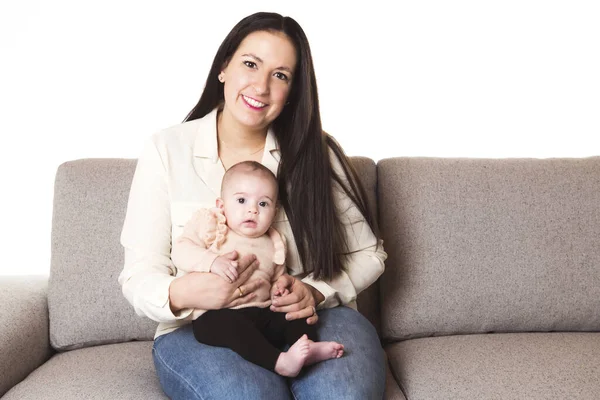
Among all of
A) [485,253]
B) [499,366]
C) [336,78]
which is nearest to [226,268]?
[499,366]

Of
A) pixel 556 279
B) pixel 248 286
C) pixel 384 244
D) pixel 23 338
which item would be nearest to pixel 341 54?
pixel 384 244

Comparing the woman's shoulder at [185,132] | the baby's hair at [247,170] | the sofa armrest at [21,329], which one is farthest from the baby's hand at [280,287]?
the sofa armrest at [21,329]

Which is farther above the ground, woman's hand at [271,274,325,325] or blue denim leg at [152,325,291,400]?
woman's hand at [271,274,325,325]

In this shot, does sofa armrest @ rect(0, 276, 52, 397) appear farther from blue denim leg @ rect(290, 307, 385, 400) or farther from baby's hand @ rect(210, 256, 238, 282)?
blue denim leg @ rect(290, 307, 385, 400)

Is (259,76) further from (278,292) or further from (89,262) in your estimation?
(89,262)

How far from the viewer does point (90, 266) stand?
7.04 ft

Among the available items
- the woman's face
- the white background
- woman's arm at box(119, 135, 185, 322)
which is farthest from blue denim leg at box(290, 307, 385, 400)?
the white background

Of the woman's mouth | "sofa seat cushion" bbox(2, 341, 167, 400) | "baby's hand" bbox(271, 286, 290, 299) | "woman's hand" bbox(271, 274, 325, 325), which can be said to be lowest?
"sofa seat cushion" bbox(2, 341, 167, 400)

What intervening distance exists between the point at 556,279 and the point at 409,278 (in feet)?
1.50

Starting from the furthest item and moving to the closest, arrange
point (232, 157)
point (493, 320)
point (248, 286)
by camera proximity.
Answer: point (493, 320), point (232, 157), point (248, 286)

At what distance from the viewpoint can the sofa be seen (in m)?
2.12

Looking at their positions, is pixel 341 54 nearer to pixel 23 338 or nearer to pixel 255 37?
pixel 255 37

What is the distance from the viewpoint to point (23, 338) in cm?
198

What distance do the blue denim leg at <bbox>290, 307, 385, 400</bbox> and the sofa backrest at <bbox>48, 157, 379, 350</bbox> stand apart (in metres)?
0.63
